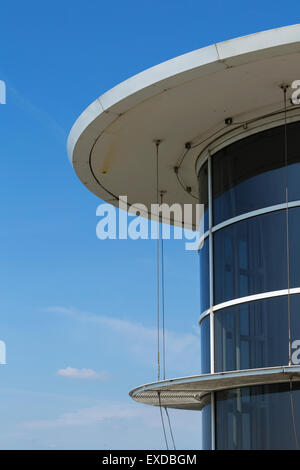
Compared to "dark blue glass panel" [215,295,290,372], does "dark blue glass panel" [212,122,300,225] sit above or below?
above

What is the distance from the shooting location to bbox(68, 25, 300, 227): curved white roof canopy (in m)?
12.4

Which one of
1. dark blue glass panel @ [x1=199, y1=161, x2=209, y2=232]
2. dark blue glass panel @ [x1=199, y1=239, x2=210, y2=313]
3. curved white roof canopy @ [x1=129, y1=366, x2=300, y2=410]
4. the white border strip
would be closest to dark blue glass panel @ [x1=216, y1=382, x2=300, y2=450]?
curved white roof canopy @ [x1=129, y1=366, x2=300, y2=410]

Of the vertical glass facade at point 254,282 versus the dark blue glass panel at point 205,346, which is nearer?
the vertical glass facade at point 254,282

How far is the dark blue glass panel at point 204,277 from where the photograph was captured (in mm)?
15220

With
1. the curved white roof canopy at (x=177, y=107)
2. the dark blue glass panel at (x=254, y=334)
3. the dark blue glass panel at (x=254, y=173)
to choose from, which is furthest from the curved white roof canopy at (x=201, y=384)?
the curved white roof canopy at (x=177, y=107)

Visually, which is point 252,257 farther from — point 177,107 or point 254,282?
point 177,107

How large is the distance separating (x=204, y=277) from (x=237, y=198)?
1779 millimetres

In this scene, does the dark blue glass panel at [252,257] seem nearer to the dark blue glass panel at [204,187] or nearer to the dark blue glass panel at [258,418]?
the dark blue glass panel at [204,187]

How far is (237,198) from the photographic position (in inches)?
579

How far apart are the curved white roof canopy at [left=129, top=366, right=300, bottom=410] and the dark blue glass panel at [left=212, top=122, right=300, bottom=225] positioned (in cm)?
315

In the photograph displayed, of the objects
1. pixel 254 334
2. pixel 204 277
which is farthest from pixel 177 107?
pixel 254 334

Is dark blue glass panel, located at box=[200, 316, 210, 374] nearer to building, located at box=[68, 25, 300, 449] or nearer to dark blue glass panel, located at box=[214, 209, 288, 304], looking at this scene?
building, located at box=[68, 25, 300, 449]

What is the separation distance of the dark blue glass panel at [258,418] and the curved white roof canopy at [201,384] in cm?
17

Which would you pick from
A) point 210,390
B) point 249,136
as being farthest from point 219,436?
point 249,136
